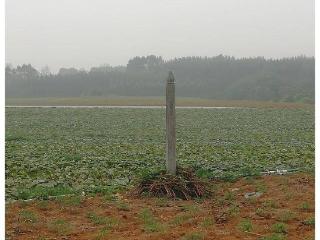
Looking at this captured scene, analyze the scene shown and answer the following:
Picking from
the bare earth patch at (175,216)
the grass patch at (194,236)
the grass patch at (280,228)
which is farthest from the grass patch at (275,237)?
the grass patch at (194,236)

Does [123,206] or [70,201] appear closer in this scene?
[123,206]

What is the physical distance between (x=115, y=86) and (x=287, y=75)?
4646 centimetres

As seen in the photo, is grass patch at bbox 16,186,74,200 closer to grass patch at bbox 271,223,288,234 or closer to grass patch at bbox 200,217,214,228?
grass patch at bbox 200,217,214,228

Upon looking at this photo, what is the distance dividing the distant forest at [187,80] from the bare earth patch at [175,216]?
92.6 m

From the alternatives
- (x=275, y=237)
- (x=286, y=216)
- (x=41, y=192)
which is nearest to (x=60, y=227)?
(x=41, y=192)

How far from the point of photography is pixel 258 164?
505 inches

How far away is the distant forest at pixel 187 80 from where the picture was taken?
4171 inches

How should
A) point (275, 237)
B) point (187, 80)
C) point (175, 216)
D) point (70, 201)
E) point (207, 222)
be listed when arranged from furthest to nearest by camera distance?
point (187, 80), point (70, 201), point (175, 216), point (207, 222), point (275, 237)

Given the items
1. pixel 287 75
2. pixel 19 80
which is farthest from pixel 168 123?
pixel 19 80

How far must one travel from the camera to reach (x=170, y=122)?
936cm

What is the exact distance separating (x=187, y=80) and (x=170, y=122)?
4378 inches

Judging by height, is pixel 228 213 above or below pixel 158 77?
below

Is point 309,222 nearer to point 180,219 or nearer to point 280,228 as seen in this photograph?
point 280,228

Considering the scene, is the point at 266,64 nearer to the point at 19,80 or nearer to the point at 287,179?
the point at 19,80
